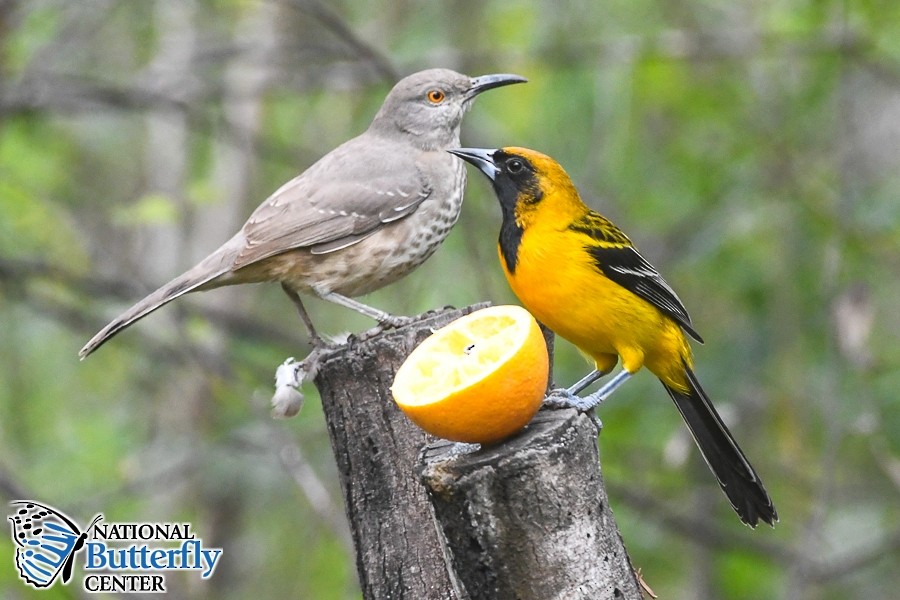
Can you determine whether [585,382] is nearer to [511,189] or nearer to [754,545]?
[511,189]

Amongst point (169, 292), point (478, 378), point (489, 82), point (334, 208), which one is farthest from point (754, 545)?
point (478, 378)

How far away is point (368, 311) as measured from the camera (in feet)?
15.5

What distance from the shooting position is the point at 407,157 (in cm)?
539

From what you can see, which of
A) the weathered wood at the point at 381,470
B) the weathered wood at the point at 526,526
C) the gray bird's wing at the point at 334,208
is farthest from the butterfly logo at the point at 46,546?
the weathered wood at the point at 526,526

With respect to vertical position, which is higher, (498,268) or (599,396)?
(498,268)

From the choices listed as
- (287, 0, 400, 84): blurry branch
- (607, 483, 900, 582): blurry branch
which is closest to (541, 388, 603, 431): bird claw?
(287, 0, 400, 84): blurry branch

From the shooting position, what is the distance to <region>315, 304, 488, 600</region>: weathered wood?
3639mm

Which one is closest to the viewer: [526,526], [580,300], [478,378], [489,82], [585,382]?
[526,526]

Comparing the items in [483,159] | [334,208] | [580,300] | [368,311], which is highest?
[334,208]

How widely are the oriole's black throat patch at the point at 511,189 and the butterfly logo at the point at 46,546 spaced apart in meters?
2.10

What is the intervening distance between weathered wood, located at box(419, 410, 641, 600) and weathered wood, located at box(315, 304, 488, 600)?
0.64 metres

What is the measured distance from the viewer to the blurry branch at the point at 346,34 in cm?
570

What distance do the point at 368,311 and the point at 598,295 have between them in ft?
3.13

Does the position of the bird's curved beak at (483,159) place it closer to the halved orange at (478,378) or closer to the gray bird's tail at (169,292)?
the gray bird's tail at (169,292)
